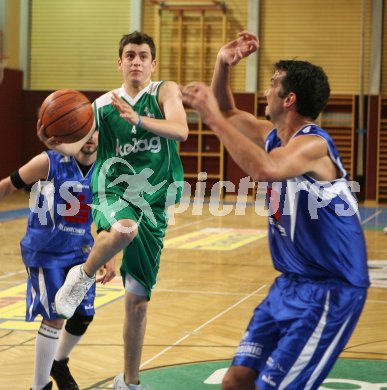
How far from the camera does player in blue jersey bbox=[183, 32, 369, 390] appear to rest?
3.19 meters

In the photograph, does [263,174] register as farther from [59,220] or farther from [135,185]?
[59,220]

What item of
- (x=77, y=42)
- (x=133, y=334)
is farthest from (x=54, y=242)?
(x=77, y=42)

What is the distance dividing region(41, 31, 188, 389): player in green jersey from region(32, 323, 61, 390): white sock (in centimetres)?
28

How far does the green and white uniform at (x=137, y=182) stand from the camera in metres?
4.76

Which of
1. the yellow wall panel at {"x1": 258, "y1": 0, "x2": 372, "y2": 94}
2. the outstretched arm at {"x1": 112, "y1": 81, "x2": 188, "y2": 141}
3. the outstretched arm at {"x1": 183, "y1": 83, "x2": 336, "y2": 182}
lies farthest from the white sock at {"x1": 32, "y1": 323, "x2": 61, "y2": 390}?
the yellow wall panel at {"x1": 258, "y1": 0, "x2": 372, "y2": 94}

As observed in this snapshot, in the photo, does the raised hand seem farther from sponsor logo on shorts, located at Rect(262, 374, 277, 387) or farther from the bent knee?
sponsor logo on shorts, located at Rect(262, 374, 277, 387)

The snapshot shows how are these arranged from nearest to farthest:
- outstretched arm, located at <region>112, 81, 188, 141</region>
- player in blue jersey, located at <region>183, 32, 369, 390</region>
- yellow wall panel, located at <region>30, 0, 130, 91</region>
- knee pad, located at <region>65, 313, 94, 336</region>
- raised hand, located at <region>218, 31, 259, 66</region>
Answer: player in blue jersey, located at <region>183, 32, 369, 390</region>
raised hand, located at <region>218, 31, 259, 66</region>
outstretched arm, located at <region>112, 81, 188, 141</region>
knee pad, located at <region>65, 313, 94, 336</region>
yellow wall panel, located at <region>30, 0, 130, 91</region>

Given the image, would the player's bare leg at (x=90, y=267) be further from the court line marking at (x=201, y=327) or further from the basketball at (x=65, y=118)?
the court line marking at (x=201, y=327)

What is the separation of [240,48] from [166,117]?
111cm

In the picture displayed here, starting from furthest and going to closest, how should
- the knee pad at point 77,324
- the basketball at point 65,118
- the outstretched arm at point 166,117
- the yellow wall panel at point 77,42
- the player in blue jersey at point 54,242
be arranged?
1. the yellow wall panel at point 77,42
2. the knee pad at point 77,324
3. the basketball at point 65,118
4. the player in blue jersey at point 54,242
5. the outstretched arm at point 166,117

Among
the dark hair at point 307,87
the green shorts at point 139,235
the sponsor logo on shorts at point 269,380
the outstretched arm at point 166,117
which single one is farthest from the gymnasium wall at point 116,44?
the sponsor logo on shorts at point 269,380

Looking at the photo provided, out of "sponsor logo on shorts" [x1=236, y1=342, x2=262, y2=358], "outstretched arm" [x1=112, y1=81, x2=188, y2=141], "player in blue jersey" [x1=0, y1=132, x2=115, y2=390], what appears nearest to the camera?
"sponsor logo on shorts" [x1=236, y1=342, x2=262, y2=358]

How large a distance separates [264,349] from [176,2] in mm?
17786

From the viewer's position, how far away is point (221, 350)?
5.89 m
